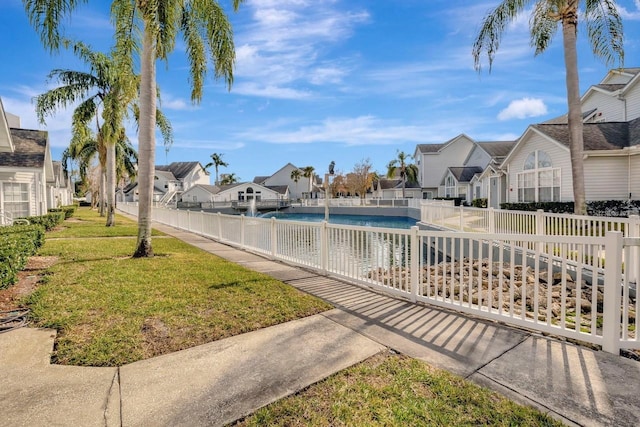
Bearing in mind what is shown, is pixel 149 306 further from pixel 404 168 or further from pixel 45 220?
pixel 404 168

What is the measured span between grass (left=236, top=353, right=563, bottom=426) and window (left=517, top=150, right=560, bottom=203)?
18.1 metres

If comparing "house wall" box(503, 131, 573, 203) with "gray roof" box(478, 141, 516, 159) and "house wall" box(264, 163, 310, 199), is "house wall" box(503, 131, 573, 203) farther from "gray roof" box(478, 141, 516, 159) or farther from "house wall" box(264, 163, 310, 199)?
"house wall" box(264, 163, 310, 199)

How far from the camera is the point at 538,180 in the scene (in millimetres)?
17812

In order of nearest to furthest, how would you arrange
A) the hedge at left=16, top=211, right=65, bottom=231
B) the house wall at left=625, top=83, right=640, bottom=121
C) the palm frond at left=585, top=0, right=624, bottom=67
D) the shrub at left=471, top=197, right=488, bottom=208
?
1. the palm frond at left=585, top=0, right=624, bottom=67
2. the hedge at left=16, top=211, right=65, bottom=231
3. the house wall at left=625, top=83, right=640, bottom=121
4. the shrub at left=471, top=197, right=488, bottom=208

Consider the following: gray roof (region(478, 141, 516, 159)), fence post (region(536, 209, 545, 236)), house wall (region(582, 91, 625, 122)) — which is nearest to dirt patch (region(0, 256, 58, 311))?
fence post (region(536, 209, 545, 236))

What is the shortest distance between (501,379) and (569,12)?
13.0 meters

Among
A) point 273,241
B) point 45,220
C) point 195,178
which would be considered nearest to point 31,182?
point 45,220

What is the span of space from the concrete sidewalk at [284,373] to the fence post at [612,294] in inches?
5.6

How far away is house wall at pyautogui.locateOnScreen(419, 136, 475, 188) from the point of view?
41531mm

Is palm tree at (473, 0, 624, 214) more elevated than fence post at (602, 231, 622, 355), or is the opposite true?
palm tree at (473, 0, 624, 214)

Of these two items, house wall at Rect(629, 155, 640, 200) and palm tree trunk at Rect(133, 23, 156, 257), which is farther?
house wall at Rect(629, 155, 640, 200)

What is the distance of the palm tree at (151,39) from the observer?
7.32 m

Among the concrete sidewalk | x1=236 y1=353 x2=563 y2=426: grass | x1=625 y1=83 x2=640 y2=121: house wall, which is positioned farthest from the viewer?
A: x1=625 y1=83 x2=640 y2=121: house wall

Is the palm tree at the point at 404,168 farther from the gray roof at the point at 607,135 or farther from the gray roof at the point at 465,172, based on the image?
the gray roof at the point at 607,135
